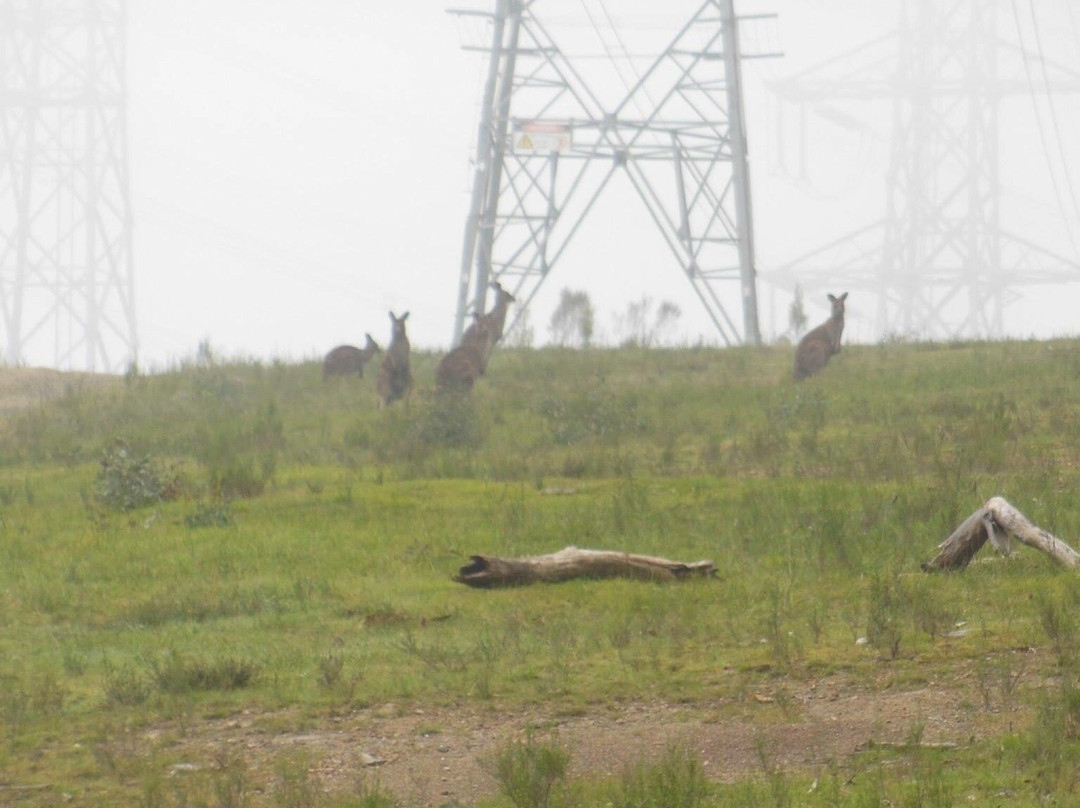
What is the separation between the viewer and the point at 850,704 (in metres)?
8.54

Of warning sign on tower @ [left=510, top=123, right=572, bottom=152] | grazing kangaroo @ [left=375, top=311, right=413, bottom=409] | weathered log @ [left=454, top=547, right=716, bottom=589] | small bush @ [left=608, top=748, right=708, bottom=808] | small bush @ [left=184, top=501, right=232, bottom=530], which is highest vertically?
warning sign on tower @ [left=510, top=123, right=572, bottom=152]

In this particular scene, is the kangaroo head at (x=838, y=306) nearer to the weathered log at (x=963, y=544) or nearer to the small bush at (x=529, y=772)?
the weathered log at (x=963, y=544)

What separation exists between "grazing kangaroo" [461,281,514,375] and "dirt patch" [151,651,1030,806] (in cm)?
1382

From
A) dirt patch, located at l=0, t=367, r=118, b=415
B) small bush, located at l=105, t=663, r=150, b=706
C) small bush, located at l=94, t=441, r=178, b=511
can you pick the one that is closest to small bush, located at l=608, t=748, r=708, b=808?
small bush, located at l=105, t=663, r=150, b=706

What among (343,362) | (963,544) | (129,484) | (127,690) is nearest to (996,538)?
(963,544)

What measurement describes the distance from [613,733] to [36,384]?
2003cm

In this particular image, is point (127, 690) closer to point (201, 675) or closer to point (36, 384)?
point (201, 675)

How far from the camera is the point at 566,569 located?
11.8m

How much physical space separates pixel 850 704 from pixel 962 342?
17457 mm

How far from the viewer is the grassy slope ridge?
9375 millimetres

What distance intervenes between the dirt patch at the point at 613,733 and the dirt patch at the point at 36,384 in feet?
55.9

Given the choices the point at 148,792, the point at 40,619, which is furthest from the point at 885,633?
the point at 40,619

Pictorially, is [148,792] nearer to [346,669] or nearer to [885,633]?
[346,669]

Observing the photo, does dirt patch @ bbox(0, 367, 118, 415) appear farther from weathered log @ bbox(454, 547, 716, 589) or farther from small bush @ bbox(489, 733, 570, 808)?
small bush @ bbox(489, 733, 570, 808)
